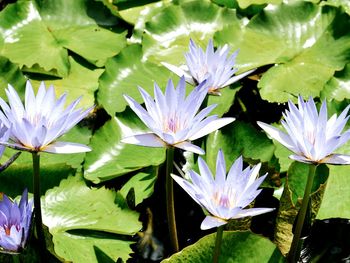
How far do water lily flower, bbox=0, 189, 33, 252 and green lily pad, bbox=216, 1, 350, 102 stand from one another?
108 centimetres

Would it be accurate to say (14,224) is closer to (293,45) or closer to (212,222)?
(212,222)

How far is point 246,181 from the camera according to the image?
50.3 inches

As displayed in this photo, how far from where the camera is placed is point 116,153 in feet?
6.25

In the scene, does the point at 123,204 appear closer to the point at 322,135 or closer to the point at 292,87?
the point at 322,135

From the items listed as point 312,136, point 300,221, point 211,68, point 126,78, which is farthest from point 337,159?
point 126,78

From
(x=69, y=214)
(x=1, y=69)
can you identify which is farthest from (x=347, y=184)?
(x=1, y=69)

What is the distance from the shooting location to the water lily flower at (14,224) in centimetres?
126

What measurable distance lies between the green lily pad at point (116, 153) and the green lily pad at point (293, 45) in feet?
1.60

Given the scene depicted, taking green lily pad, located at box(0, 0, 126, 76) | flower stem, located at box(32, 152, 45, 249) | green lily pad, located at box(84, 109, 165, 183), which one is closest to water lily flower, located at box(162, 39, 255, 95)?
green lily pad, located at box(84, 109, 165, 183)

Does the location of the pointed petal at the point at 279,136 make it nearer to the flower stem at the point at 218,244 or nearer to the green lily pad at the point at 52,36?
the flower stem at the point at 218,244

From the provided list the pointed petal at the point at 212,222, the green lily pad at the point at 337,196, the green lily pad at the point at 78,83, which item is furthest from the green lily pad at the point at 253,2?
the pointed petal at the point at 212,222

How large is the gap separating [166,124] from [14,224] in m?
Answer: 0.38

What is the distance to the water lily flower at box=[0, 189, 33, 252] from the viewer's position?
4.15ft

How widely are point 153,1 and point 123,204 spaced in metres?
1.19
